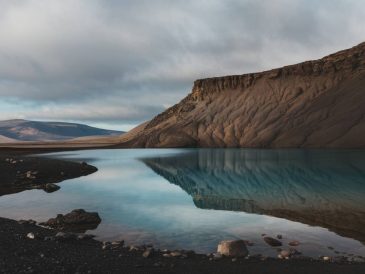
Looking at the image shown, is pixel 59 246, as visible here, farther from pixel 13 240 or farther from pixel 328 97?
pixel 328 97

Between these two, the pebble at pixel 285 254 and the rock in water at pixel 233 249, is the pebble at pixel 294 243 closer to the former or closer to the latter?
the pebble at pixel 285 254

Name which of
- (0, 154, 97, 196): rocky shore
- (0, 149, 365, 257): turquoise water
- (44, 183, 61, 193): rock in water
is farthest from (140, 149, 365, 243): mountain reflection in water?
(0, 154, 97, 196): rocky shore

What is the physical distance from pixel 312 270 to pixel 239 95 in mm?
142100

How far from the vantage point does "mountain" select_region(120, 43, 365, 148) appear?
110325 millimetres

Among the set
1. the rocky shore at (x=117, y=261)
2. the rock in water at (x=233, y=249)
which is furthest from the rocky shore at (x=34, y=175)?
the rock in water at (x=233, y=249)

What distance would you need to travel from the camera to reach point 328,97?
122250 millimetres

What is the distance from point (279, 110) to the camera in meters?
131

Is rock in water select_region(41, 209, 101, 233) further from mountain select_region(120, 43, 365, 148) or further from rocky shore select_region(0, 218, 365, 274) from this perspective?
mountain select_region(120, 43, 365, 148)

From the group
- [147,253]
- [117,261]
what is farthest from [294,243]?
[117,261]

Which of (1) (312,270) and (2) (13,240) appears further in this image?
(2) (13,240)

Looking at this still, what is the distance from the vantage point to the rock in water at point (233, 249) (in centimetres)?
1338

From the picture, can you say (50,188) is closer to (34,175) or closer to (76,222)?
(34,175)

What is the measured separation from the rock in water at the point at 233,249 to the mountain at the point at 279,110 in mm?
93137

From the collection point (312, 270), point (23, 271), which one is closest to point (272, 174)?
point (312, 270)
